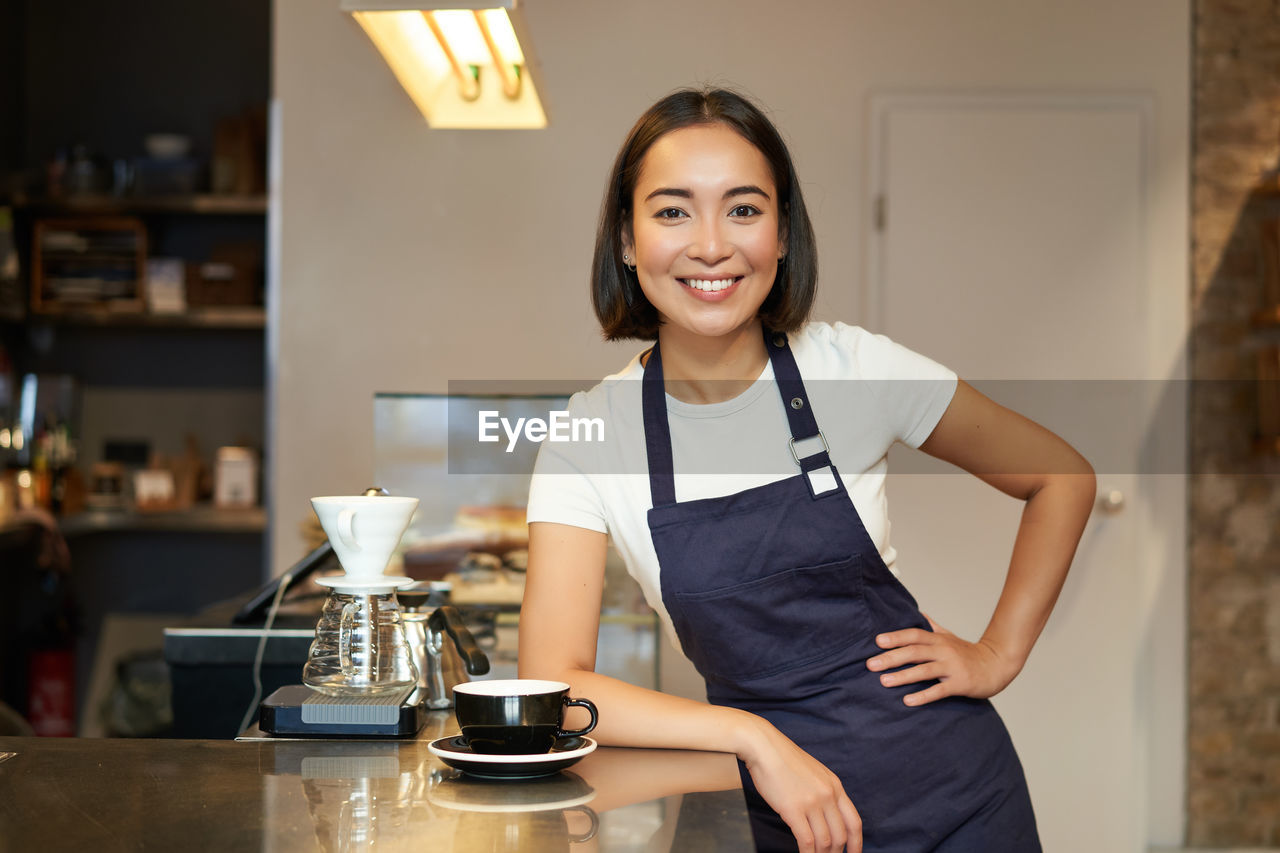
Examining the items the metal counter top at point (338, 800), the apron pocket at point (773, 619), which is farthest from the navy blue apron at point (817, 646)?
the metal counter top at point (338, 800)

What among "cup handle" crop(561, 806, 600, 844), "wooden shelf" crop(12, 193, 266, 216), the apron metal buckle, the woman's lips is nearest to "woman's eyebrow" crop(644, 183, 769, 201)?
the woman's lips

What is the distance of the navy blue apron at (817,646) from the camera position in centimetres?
136

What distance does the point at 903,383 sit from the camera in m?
1.48

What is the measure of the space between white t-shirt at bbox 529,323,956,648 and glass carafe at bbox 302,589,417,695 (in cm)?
22

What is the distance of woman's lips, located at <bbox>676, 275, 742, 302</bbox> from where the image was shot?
4.50 ft

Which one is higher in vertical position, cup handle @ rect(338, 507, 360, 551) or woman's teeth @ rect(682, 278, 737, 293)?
woman's teeth @ rect(682, 278, 737, 293)

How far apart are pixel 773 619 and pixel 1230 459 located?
2.46 meters

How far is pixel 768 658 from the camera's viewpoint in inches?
54.2

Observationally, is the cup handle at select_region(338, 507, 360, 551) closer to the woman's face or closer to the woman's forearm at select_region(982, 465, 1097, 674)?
the woman's face

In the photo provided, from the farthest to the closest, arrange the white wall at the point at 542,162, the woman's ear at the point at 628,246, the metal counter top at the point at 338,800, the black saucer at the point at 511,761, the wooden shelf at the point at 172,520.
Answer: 1. the wooden shelf at the point at 172,520
2. the white wall at the point at 542,162
3. the woman's ear at the point at 628,246
4. the black saucer at the point at 511,761
5. the metal counter top at the point at 338,800

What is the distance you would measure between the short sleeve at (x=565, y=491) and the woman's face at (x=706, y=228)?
0.22 metres

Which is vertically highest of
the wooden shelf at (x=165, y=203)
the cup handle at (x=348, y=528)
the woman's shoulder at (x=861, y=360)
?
the wooden shelf at (x=165, y=203)

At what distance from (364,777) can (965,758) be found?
0.75m

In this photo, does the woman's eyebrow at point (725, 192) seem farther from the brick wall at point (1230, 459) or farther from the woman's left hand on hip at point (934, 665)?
the brick wall at point (1230, 459)
